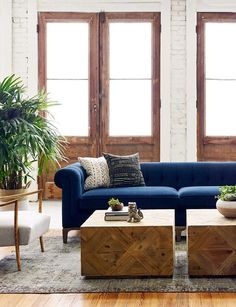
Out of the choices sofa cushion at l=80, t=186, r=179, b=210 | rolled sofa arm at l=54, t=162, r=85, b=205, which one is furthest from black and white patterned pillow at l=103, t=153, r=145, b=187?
rolled sofa arm at l=54, t=162, r=85, b=205

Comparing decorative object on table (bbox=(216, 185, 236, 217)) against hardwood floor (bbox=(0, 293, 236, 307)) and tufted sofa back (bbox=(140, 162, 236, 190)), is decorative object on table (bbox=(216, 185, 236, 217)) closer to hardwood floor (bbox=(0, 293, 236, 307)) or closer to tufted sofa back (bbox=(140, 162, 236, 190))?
hardwood floor (bbox=(0, 293, 236, 307))

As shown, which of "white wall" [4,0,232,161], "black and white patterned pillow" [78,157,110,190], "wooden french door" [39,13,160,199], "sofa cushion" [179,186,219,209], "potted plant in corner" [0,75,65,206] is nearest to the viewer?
"sofa cushion" [179,186,219,209]

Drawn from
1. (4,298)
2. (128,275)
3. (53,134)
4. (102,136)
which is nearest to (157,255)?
(128,275)

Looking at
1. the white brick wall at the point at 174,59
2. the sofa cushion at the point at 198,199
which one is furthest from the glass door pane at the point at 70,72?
the sofa cushion at the point at 198,199

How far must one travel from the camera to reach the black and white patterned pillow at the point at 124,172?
530 centimetres

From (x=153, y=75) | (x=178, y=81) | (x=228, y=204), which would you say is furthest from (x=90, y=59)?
(x=228, y=204)

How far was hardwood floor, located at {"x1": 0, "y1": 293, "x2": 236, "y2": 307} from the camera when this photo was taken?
2979 mm

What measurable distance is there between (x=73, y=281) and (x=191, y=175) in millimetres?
2422

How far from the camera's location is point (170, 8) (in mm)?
7734

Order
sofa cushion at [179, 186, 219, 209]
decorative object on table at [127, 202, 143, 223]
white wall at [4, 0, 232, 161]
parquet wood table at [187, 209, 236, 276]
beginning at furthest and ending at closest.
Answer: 1. white wall at [4, 0, 232, 161]
2. sofa cushion at [179, 186, 219, 209]
3. decorative object on table at [127, 202, 143, 223]
4. parquet wood table at [187, 209, 236, 276]

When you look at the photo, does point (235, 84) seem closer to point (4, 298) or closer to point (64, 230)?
point (64, 230)

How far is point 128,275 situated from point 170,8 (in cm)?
524

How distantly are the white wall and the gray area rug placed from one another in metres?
3.87

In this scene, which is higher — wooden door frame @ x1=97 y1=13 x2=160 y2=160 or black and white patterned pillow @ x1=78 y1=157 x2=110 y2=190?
wooden door frame @ x1=97 y1=13 x2=160 y2=160
